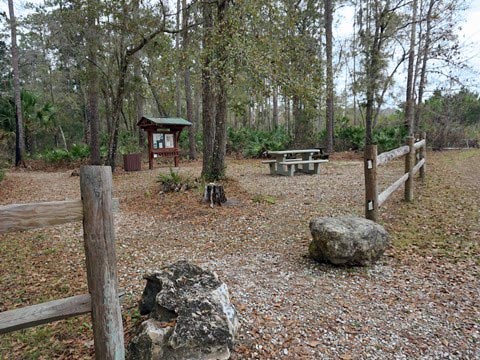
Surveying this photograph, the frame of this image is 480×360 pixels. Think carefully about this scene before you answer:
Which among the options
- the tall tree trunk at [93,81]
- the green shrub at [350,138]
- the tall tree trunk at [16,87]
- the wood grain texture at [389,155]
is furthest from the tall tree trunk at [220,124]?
the green shrub at [350,138]

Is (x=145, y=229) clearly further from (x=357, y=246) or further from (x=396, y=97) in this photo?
(x=396, y=97)

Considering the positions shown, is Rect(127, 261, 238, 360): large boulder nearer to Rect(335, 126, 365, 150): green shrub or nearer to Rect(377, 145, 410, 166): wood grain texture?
Rect(377, 145, 410, 166): wood grain texture

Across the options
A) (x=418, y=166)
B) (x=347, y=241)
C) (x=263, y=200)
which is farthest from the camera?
(x=418, y=166)

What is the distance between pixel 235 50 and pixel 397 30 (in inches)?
411

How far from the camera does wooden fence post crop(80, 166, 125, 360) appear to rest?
190cm

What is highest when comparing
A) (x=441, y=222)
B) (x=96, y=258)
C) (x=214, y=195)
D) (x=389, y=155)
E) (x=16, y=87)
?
(x=16, y=87)

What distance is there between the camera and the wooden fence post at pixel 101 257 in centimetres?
190

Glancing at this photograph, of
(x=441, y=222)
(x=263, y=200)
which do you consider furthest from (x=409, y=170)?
(x=263, y=200)

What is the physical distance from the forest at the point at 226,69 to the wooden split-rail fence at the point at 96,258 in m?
4.35

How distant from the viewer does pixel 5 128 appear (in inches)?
655

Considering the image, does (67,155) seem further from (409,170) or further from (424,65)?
(424,65)

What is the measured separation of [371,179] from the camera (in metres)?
4.51

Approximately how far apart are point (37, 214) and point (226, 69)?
4717mm

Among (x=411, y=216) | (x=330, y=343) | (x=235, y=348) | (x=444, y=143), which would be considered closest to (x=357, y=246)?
(x=330, y=343)
